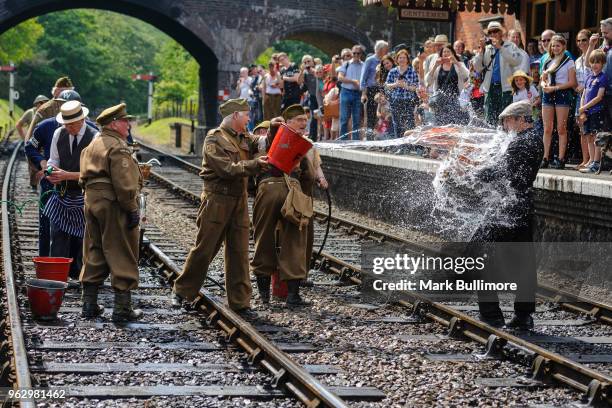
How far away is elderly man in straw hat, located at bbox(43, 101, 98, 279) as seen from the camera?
420 inches

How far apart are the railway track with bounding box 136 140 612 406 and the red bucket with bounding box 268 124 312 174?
5.57 feet

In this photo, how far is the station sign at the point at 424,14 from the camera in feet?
70.8

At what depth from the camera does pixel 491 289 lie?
9500 millimetres

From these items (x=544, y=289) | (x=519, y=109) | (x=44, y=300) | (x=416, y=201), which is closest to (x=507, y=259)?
(x=519, y=109)

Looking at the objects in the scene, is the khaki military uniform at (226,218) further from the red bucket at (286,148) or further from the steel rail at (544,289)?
the steel rail at (544,289)

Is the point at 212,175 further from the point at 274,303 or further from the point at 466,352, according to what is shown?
the point at 466,352

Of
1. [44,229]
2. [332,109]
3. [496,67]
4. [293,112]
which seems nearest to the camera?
[293,112]

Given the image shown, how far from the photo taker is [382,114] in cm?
1830

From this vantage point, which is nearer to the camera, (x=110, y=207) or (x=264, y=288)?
(x=110, y=207)

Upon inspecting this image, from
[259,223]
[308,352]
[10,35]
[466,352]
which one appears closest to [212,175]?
[259,223]

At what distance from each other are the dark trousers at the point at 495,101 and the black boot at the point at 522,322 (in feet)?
18.6

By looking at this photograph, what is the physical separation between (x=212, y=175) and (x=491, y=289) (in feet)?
8.56

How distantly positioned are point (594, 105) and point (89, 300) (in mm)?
6831

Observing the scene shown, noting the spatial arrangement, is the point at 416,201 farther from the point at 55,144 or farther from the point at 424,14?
the point at 55,144
